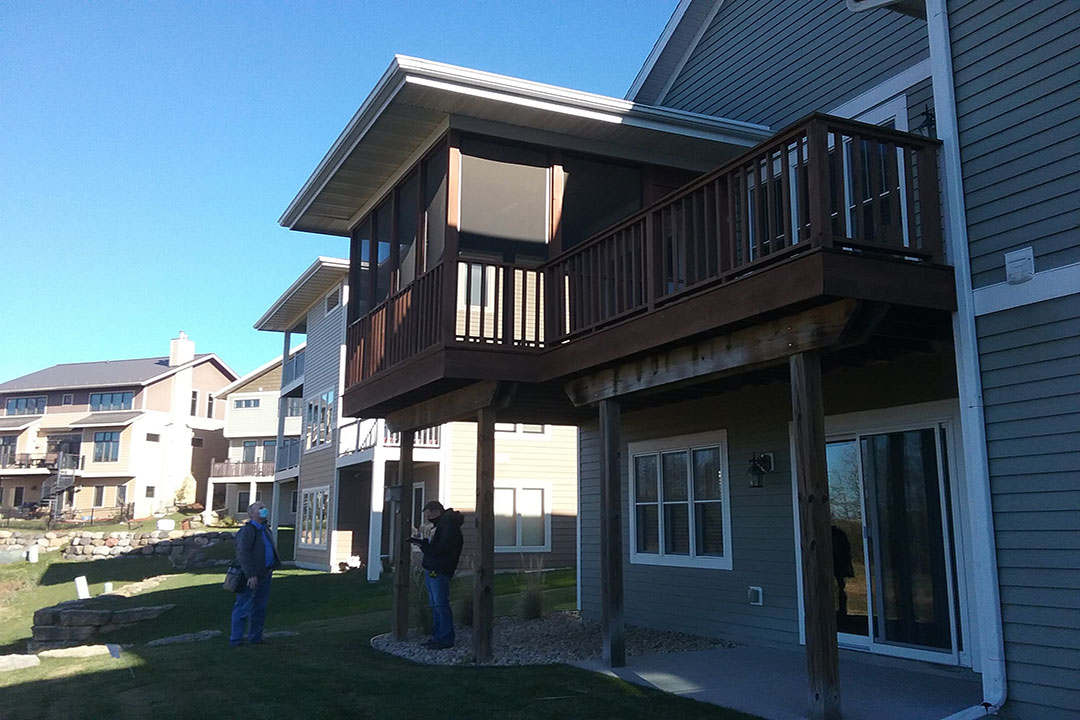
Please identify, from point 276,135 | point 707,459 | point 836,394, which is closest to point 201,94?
point 276,135

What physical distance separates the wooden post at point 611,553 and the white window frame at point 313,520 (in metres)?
17.4

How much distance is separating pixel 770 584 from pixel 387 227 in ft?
20.9

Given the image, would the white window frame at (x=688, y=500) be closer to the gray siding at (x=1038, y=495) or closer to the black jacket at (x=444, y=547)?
the black jacket at (x=444, y=547)

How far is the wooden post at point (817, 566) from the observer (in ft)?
18.8

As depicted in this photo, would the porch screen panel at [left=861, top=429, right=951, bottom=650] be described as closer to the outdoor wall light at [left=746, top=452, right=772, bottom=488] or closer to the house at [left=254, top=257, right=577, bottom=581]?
the outdoor wall light at [left=746, top=452, right=772, bottom=488]

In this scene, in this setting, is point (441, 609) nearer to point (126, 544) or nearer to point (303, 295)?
point (303, 295)

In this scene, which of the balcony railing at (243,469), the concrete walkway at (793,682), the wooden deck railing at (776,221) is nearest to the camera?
the wooden deck railing at (776,221)

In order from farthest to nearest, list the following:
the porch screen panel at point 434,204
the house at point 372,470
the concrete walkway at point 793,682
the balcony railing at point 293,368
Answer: the balcony railing at point 293,368 → the house at point 372,470 → the porch screen panel at point 434,204 → the concrete walkway at point 793,682

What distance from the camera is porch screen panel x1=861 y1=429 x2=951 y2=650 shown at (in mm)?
7473

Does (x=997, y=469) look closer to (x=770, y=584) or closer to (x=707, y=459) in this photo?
(x=770, y=584)

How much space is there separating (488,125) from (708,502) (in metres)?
4.93

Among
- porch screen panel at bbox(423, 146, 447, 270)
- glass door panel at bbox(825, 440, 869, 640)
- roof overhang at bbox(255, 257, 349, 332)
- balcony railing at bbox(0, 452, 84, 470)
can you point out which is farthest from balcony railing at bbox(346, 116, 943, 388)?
balcony railing at bbox(0, 452, 84, 470)

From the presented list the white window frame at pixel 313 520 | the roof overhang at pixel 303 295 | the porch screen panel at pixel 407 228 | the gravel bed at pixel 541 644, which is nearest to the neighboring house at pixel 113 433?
the roof overhang at pixel 303 295

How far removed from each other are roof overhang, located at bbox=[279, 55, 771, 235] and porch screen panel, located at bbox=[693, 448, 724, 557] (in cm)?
354
